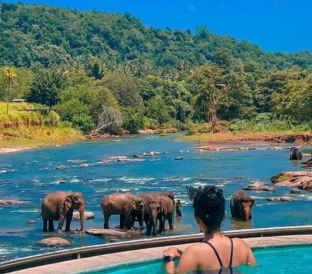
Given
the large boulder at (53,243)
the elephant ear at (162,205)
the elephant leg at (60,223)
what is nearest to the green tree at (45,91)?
the elephant leg at (60,223)

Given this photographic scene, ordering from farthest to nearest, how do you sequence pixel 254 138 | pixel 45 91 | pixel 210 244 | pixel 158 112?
pixel 158 112 < pixel 45 91 < pixel 254 138 < pixel 210 244

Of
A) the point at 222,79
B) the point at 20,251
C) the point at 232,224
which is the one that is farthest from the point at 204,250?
the point at 222,79

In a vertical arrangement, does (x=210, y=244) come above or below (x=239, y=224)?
above

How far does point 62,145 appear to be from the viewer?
6419 cm

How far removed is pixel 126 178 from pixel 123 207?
15685 mm

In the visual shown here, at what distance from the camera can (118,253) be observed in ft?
36.4

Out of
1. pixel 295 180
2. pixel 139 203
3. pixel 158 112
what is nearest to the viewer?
pixel 139 203

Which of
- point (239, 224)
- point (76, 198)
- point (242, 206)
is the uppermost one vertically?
point (76, 198)

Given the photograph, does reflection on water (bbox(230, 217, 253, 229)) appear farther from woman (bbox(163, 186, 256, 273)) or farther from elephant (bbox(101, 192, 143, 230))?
woman (bbox(163, 186, 256, 273))

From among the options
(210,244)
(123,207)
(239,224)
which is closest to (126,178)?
(239,224)

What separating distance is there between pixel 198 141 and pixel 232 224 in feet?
144

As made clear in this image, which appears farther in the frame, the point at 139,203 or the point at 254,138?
the point at 254,138

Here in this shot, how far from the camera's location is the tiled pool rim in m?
10.1

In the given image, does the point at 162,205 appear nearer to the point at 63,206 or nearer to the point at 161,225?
the point at 161,225
